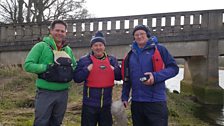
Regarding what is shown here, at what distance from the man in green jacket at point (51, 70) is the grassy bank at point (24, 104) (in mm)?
1542

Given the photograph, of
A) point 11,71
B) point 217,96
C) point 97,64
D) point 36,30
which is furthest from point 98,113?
point 36,30

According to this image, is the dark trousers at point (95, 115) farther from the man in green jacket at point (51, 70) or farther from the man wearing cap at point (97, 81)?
the man in green jacket at point (51, 70)

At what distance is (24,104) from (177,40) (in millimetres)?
8050

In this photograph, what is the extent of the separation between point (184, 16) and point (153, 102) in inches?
425

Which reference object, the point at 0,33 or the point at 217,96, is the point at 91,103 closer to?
the point at 217,96

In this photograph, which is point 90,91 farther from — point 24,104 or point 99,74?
point 24,104

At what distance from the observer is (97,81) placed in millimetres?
4523

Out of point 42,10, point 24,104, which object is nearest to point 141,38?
point 24,104

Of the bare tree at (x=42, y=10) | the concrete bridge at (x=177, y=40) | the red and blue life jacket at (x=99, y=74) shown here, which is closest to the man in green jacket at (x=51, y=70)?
the red and blue life jacket at (x=99, y=74)

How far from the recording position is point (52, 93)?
4.38 metres


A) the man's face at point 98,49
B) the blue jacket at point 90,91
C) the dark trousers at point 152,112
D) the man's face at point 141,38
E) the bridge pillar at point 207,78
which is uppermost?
the man's face at point 141,38

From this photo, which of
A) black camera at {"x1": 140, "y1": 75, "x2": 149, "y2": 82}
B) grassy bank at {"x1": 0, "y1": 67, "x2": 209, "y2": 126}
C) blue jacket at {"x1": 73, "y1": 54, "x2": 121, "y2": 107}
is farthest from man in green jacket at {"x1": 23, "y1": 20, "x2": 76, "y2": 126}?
grassy bank at {"x1": 0, "y1": 67, "x2": 209, "y2": 126}

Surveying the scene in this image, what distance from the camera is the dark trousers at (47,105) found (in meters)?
4.38

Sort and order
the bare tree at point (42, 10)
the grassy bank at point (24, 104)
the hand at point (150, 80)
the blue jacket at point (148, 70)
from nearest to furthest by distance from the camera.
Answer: the hand at point (150, 80) → the blue jacket at point (148, 70) → the grassy bank at point (24, 104) → the bare tree at point (42, 10)
